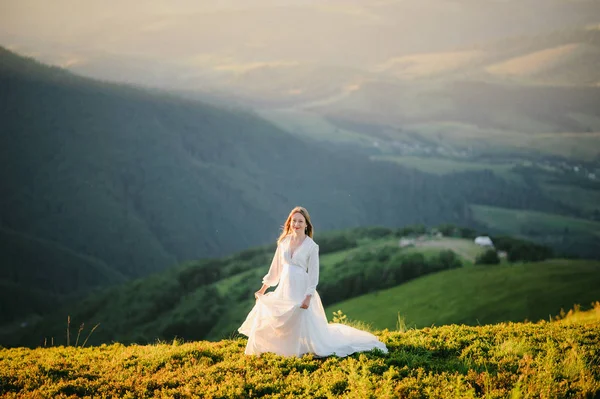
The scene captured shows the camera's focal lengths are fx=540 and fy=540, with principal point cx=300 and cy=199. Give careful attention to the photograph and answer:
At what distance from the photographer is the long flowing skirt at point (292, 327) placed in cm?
1024

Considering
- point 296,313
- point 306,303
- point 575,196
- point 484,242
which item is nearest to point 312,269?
point 306,303

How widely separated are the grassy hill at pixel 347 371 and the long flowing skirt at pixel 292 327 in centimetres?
28

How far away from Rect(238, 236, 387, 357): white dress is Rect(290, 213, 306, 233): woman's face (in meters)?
0.26

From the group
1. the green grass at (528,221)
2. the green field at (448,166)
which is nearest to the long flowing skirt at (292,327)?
the green grass at (528,221)

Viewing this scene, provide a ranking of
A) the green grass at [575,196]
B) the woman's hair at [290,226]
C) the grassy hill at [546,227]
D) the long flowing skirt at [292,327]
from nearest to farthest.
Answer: the long flowing skirt at [292,327] < the woman's hair at [290,226] < the grassy hill at [546,227] < the green grass at [575,196]

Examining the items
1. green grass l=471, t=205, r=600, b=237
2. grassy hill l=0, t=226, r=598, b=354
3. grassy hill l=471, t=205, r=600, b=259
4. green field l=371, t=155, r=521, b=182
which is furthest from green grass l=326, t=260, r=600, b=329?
green field l=371, t=155, r=521, b=182

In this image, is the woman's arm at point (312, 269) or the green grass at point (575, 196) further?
the green grass at point (575, 196)

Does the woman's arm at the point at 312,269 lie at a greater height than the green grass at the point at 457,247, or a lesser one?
greater

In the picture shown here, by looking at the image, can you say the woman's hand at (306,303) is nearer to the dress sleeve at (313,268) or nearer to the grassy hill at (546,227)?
the dress sleeve at (313,268)

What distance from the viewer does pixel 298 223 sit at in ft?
34.4

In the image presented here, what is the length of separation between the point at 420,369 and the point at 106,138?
188721mm

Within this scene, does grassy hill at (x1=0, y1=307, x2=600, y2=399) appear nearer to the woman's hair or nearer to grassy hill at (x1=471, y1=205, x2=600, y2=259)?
Result: the woman's hair

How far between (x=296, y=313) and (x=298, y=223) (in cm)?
171

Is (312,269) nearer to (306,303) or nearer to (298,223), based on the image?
(306,303)
